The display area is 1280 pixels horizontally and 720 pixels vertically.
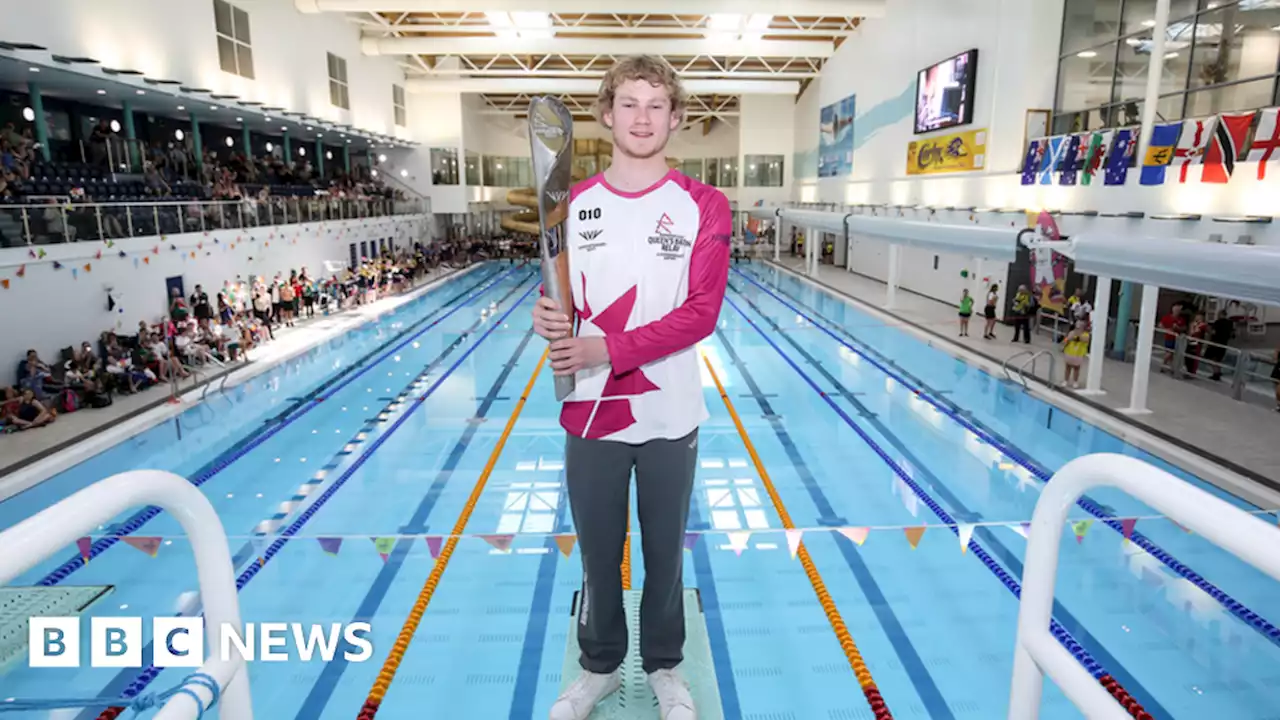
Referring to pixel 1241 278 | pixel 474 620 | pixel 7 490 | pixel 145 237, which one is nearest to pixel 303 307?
pixel 145 237

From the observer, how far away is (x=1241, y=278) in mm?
6230

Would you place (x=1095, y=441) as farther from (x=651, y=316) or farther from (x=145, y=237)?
(x=145, y=237)

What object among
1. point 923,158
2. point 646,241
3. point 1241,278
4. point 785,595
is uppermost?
point 923,158

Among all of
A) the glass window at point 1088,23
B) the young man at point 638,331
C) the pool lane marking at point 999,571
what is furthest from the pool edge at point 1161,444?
the young man at point 638,331

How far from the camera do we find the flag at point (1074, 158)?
11.4 metres

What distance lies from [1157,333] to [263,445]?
Result: 12.7 m

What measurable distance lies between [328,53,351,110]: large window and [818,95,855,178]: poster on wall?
15802 millimetres

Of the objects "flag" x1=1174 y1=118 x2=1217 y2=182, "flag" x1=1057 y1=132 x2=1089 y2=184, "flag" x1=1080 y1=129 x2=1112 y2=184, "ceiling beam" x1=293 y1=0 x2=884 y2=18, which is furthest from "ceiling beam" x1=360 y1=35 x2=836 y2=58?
"flag" x1=1174 y1=118 x2=1217 y2=182

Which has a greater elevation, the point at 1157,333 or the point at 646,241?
the point at 646,241

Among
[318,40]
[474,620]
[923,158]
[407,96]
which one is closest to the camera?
[474,620]

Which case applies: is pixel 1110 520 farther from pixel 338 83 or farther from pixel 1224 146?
pixel 338 83

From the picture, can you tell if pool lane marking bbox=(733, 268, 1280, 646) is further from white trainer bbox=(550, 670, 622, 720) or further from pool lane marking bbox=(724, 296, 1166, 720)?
white trainer bbox=(550, 670, 622, 720)

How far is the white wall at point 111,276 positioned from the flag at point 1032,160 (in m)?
14.3

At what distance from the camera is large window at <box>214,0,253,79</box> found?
618 inches
